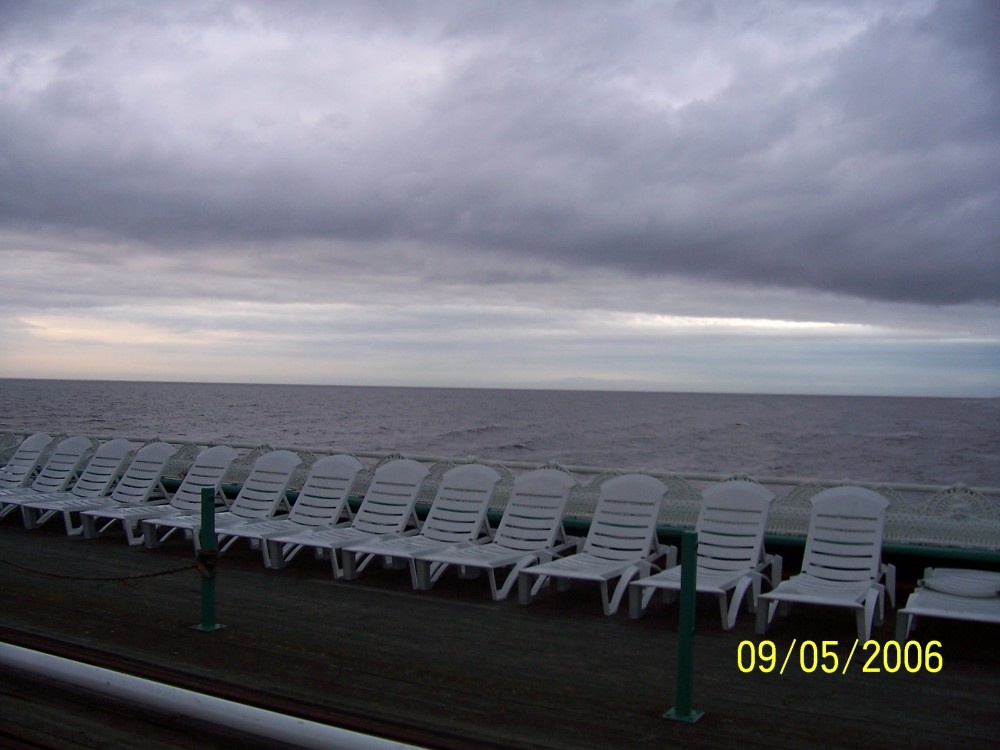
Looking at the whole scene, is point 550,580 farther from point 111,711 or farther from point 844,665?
point 111,711

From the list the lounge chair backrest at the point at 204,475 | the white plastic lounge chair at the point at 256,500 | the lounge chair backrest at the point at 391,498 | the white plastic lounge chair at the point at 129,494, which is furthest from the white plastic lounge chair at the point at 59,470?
the lounge chair backrest at the point at 391,498

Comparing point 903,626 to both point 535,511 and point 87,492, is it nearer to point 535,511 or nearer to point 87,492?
point 535,511

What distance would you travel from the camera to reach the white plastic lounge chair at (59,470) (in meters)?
10.6

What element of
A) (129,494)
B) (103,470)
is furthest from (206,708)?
(103,470)

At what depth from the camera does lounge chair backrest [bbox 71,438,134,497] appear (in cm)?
1051

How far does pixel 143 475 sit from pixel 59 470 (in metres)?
Result: 1.47

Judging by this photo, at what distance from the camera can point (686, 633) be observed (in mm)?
4262

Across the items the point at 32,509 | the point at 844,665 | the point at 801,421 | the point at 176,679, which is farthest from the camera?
the point at 801,421

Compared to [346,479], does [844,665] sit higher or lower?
lower

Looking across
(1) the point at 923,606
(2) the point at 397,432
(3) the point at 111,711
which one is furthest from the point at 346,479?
(2) the point at 397,432

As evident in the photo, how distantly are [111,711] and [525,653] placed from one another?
7.51 ft

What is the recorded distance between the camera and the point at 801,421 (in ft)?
264

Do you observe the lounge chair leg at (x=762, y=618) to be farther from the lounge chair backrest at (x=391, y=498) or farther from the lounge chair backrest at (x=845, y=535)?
the lounge chair backrest at (x=391, y=498)

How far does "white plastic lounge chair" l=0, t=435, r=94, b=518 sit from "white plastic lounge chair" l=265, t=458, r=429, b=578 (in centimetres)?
370
